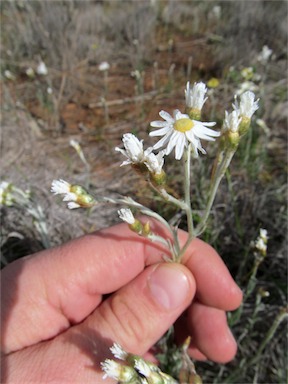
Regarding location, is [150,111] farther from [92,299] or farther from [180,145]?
[180,145]

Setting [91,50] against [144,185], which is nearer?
[144,185]

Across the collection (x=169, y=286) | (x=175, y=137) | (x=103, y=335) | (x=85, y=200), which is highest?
(x=175, y=137)

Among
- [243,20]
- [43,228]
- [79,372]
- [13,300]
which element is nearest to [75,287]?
[13,300]

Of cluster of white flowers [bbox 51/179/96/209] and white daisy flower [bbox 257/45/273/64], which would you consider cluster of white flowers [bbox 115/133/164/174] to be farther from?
white daisy flower [bbox 257/45/273/64]

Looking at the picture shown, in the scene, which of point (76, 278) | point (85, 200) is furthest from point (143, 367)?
point (76, 278)

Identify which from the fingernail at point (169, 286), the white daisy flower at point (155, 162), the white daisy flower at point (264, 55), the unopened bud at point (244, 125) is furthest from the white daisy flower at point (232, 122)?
the white daisy flower at point (264, 55)

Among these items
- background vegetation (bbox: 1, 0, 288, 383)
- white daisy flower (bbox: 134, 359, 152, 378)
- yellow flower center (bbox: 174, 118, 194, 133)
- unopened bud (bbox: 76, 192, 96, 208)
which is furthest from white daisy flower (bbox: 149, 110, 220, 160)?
background vegetation (bbox: 1, 0, 288, 383)

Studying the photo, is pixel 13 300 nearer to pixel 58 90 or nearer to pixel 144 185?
pixel 144 185
